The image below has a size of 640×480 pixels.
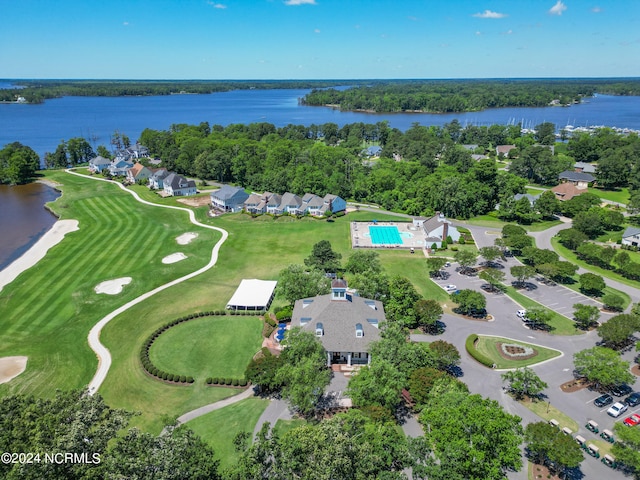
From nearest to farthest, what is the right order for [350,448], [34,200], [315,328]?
[350,448] < [315,328] < [34,200]

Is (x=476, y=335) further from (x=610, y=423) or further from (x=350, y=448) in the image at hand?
(x=350, y=448)

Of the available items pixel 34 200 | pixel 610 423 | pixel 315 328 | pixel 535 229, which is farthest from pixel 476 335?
pixel 34 200

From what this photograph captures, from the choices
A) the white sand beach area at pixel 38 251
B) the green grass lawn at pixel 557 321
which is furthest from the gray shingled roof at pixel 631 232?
the white sand beach area at pixel 38 251

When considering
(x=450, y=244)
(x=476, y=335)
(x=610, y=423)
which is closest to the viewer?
(x=610, y=423)

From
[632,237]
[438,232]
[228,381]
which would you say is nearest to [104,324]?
[228,381]

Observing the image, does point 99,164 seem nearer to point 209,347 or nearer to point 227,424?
point 209,347

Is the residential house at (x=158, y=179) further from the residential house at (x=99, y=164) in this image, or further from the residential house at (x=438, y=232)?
the residential house at (x=438, y=232)
